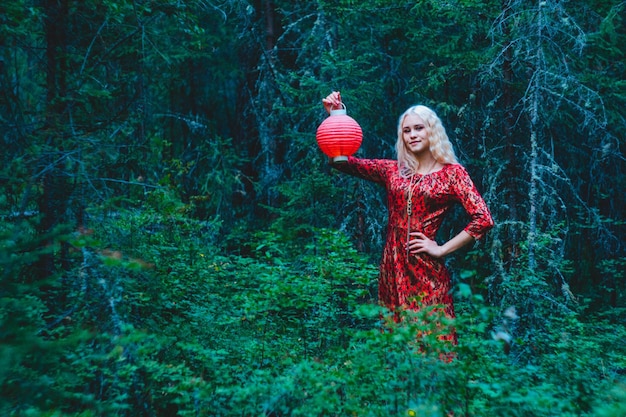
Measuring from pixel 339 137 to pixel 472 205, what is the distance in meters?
1.32

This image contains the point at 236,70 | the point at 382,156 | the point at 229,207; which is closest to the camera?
the point at 382,156

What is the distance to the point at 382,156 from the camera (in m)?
10.0

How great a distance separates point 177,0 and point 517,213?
573 centimetres

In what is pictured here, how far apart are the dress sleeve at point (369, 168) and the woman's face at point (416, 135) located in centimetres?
27

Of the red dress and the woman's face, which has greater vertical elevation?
the woman's face

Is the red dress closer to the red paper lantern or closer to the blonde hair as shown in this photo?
the blonde hair

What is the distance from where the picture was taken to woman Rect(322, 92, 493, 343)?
4.45 metres

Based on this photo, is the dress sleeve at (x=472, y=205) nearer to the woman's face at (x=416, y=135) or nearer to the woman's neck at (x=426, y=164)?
the woman's neck at (x=426, y=164)

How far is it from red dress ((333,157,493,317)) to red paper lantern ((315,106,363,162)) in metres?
0.57

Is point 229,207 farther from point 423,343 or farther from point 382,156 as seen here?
point 423,343

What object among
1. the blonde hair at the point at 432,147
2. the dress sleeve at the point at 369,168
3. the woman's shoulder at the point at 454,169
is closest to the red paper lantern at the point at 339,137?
the dress sleeve at the point at 369,168


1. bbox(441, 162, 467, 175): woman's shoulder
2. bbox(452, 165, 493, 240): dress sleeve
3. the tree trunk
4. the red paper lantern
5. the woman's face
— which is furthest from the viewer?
the red paper lantern

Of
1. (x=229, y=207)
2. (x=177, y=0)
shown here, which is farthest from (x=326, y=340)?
(x=229, y=207)

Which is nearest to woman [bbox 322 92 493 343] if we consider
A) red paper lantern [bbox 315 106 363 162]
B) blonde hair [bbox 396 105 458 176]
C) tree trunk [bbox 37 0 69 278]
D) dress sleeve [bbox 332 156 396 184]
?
blonde hair [bbox 396 105 458 176]
